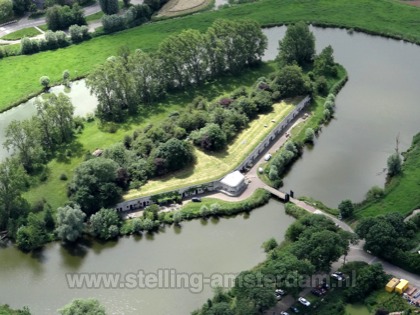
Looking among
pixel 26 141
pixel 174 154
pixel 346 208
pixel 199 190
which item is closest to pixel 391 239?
pixel 346 208

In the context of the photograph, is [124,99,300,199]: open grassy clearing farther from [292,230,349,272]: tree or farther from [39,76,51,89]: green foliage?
[39,76,51,89]: green foliage

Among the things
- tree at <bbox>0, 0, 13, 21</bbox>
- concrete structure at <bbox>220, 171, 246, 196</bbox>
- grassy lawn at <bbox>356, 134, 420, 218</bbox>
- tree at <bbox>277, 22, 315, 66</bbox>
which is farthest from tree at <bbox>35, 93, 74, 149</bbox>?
tree at <bbox>0, 0, 13, 21</bbox>

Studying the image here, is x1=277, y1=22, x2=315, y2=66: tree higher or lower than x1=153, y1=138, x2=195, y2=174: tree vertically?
higher

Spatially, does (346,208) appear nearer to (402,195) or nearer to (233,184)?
(402,195)

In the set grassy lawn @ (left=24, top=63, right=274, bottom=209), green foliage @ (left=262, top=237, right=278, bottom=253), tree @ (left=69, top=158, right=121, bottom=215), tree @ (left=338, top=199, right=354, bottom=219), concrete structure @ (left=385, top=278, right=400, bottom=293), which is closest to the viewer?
concrete structure @ (left=385, top=278, right=400, bottom=293)

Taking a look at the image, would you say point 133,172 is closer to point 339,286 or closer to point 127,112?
point 127,112

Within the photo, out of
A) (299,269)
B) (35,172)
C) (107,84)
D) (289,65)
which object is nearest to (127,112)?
(107,84)
